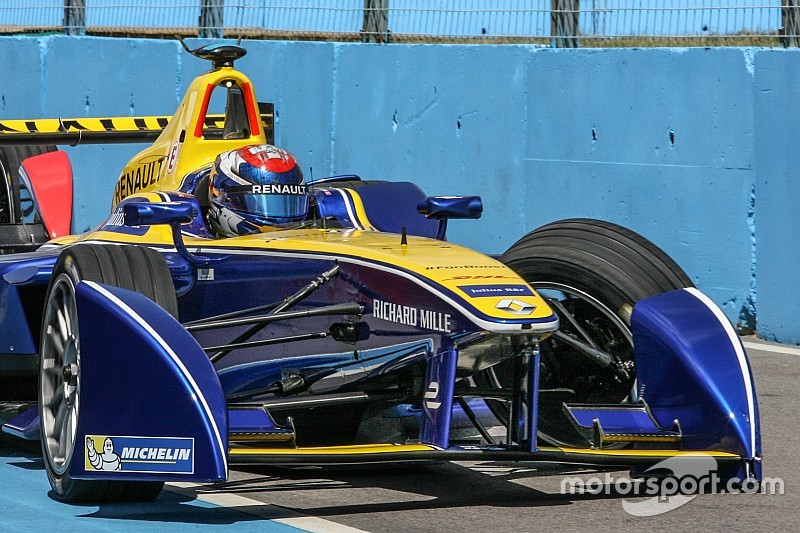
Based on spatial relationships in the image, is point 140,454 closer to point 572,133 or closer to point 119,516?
point 119,516

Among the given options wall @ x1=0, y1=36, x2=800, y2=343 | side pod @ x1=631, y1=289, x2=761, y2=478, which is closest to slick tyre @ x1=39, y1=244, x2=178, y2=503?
side pod @ x1=631, y1=289, x2=761, y2=478

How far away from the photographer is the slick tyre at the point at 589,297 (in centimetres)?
639

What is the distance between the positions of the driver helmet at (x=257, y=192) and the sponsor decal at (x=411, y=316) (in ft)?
3.68

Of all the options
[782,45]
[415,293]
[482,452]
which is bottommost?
[482,452]

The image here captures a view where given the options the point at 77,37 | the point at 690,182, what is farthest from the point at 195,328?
the point at 77,37

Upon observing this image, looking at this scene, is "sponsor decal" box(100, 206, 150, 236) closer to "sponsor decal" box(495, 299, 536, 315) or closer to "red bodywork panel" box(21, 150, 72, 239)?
"sponsor decal" box(495, 299, 536, 315)

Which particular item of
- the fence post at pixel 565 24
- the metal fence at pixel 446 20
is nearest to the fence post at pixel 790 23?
the metal fence at pixel 446 20

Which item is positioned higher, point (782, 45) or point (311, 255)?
point (782, 45)

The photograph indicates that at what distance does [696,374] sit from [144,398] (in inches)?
84.3

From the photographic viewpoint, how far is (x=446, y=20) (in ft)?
39.5

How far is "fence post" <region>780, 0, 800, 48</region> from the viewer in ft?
32.3

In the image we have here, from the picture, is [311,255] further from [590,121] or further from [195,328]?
[590,121]

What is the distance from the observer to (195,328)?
590 centimetres

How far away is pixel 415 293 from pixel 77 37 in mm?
10182
